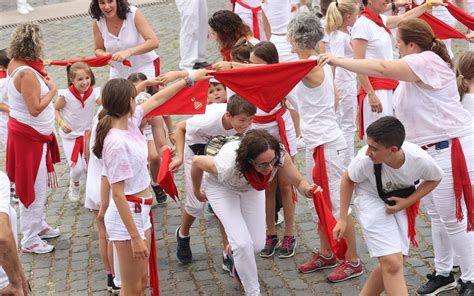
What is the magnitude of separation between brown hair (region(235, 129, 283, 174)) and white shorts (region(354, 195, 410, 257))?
30.1 inches

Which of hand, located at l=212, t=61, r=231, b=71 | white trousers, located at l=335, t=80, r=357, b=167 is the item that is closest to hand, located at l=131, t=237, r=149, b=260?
hand, located at l=212, t=61, r=231, b=71

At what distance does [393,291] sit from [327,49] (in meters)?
4.85

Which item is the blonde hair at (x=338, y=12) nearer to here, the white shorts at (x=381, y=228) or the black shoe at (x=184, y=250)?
the black shoe at (x=184, y=250)

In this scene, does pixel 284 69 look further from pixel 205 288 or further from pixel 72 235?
pixel 72 235

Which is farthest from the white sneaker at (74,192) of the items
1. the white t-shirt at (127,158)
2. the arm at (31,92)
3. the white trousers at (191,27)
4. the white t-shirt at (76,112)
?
the white trousers at (191,27)

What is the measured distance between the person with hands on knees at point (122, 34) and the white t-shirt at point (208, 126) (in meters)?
1.69

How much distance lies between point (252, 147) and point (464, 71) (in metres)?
2.04

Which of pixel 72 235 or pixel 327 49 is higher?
pixel 327 49

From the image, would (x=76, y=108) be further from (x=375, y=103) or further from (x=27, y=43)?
(x=375, y=103)

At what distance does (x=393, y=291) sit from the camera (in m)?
5.67

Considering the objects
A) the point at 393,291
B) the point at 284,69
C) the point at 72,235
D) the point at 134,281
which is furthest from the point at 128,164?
the point at 72,235

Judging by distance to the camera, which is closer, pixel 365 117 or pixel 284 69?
pixel 284 69

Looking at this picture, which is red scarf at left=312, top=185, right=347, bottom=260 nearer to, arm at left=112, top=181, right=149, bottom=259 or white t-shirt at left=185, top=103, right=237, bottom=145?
white t-shirt at left=185, top=103, right=237, bottom=145

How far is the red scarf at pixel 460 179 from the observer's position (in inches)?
245
